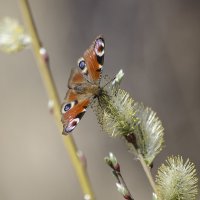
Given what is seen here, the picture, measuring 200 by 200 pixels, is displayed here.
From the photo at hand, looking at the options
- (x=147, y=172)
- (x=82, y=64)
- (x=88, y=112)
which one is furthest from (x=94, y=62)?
(x=88, y=112)

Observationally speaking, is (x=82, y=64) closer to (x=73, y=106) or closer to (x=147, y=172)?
(x=73, y=106)

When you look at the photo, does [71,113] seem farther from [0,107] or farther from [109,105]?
[0,107]

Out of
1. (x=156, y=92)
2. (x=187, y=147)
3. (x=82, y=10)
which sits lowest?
(x=187, y=147)

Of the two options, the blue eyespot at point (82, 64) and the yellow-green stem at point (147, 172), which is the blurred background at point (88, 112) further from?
the yellow-green stem at point (147, 172)

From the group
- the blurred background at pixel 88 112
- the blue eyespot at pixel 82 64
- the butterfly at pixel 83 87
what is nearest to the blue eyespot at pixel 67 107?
the butterfly at pixel 83 87

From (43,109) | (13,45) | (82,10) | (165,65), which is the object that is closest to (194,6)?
(165,65)

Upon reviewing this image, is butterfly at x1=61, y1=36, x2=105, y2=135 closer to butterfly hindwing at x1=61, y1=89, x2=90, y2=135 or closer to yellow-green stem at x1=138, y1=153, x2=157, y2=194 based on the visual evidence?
butterfly hindwing at x1=61, y1=89, x2=90, y2=135

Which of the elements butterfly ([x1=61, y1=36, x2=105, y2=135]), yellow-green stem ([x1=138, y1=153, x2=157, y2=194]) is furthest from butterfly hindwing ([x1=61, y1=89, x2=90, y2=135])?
yellow-green stem ([x1=138, y1=153, x2=157, y2=194])
